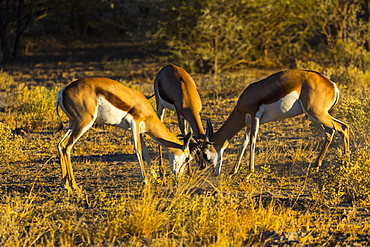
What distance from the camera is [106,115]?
649 cm

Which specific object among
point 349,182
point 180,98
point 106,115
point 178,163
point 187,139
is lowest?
point 349,182

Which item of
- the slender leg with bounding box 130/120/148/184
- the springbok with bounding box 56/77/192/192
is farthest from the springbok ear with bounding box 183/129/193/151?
the slender leg with bounding box 130/120/148/184

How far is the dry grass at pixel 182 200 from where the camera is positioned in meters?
5.07

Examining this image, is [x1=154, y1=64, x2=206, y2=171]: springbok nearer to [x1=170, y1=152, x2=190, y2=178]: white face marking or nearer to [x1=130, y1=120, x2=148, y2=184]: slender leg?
[x1=170, y1=152, x2=190, y2=178]: white face marking

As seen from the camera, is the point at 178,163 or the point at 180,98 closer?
the point at 178,163

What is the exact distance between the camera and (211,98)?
12.2 meters

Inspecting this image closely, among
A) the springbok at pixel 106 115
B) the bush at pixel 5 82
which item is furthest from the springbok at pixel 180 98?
the bush at pixel 5 82

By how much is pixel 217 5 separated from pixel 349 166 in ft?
28.8

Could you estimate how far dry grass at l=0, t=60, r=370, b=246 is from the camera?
507 centimetres

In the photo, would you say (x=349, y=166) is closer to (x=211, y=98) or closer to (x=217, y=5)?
(x=211, y=98)

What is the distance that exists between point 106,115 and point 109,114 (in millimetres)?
38

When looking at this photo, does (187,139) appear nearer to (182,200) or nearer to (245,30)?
(182,200)

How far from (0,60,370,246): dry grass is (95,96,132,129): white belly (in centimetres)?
81

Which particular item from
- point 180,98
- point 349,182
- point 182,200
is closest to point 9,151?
point 180,98
